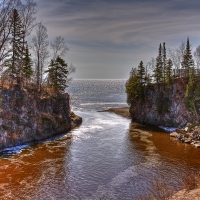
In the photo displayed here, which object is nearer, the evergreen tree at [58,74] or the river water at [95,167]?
the river water at [95,167]

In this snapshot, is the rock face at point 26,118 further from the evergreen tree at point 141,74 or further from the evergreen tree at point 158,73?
the evergreen tree at point 158,73

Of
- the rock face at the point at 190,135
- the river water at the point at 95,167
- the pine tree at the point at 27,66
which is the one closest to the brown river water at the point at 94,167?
the river water at the point at 95,167

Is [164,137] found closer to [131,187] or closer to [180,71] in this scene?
[131,187]

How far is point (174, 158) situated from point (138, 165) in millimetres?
6315

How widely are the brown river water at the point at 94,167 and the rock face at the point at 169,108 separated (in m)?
10.7

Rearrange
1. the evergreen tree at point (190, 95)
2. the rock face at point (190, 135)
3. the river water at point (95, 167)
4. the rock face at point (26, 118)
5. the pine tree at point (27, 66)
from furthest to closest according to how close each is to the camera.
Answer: the pine tree at point (27, 66)
the evergreen tree at point (190, 95)
the rock face at point (190, 135)
the rock face at point (26, 118)
the river water at point (95, 167)

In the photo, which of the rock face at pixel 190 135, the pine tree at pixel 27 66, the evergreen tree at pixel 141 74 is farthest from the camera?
the evergreen tree at pixel 141 74

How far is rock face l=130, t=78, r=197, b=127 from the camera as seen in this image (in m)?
51.3

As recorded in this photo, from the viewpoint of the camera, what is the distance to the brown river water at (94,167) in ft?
70.1

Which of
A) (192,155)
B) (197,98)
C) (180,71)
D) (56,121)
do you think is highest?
(180,71)

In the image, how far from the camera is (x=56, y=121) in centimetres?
4562

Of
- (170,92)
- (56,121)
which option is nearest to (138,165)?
(56,121)

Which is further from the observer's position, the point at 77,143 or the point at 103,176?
the point at 77,143

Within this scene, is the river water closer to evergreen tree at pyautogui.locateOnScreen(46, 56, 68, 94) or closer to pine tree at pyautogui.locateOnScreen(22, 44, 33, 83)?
evergreen tree at pyautogui.locateOnScreen(46, 56, 68, 94)
